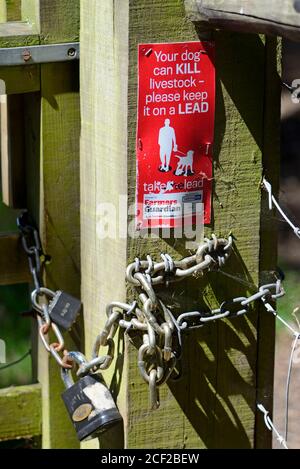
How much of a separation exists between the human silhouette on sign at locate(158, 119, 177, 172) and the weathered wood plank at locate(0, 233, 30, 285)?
1.64 feet

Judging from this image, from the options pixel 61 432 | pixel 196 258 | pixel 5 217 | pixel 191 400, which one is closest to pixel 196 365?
pixel 191 400

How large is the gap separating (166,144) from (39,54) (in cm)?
34

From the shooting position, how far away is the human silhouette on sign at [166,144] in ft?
6.00

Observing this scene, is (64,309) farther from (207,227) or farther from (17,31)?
(17,31)

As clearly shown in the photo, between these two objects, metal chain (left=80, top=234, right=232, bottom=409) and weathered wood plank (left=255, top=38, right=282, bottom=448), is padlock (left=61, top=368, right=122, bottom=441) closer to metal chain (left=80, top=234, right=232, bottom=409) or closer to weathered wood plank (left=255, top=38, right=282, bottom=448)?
metal chain (left=80, top=234, right=232, bottom=409)

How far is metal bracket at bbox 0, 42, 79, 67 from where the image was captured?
195 cm

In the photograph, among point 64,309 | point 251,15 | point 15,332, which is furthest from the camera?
point 15,332

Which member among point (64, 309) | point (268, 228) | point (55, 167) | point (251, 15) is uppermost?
point (251, 15)

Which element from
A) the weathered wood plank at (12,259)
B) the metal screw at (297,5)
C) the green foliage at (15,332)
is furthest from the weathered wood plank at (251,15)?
the green foliage at (15,332)

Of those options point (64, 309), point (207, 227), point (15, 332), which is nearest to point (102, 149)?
point (207, 227)

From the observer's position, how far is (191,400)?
2020mm

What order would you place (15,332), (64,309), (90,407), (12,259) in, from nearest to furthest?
(90,407)
(64,309)
(12,259)
(15,332)

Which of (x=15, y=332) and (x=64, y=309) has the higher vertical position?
(x=64, y=309)

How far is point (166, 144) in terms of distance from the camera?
1.83 m
